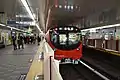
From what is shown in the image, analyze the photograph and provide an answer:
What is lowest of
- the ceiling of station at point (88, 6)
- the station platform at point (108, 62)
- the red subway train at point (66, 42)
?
the station platform at point (108, 62)

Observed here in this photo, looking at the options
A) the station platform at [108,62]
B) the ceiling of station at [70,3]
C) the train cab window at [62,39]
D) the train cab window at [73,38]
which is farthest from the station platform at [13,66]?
the station platform at [108,62]

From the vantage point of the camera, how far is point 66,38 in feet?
52.3

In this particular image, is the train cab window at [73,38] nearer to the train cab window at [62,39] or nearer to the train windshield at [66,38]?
the train windshield at [66,38]

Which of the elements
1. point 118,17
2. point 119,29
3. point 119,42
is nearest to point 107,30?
point 119,29

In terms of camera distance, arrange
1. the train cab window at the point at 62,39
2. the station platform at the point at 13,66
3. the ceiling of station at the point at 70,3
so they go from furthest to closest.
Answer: the train cab window at the point at 62,39
the ceiling of station at the point at 70,3
the station platform at the point at 13,66

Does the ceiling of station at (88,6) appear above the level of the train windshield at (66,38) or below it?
above

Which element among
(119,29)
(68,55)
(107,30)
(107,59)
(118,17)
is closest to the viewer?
(68,55)

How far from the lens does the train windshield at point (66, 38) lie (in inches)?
611

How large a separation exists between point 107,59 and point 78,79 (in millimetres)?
7903

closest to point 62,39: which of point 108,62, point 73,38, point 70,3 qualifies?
point 73,38

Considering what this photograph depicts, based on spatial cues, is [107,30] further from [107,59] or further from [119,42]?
[119,42]

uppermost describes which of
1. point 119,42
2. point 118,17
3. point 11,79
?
point 118,17

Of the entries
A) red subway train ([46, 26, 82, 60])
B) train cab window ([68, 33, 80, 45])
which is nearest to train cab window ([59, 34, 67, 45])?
red subway train ([46, 26, 82, 60])

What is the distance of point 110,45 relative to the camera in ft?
63.0
